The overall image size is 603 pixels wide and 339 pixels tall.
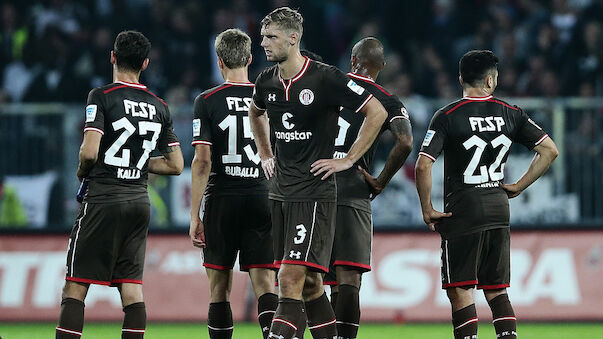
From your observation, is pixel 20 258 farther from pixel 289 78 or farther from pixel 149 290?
pixel 289 78

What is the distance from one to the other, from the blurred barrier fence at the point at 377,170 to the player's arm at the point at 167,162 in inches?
207

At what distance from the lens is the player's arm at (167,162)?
7.84 metres

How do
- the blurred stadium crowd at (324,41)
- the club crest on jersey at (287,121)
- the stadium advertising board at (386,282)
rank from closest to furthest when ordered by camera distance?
1. the club crest on jersey at (287,121)
2. the stadium advertising board at (386,282)
3. the blurred stadium crowd at (324,41)

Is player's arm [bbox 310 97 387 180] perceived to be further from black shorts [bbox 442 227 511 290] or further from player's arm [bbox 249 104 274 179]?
black shorts [bbox 442 227 511 290]

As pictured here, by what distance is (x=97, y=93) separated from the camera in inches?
289

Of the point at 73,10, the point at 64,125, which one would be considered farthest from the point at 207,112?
the point at 73,10

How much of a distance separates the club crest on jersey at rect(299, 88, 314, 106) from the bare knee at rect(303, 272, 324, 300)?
1.17m

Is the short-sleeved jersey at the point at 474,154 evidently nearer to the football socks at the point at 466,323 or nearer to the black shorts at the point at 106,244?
the football socks at the point at 466,323

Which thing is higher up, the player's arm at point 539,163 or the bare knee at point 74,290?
the player's arm at point 539,163

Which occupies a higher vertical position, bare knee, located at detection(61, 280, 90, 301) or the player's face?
the player's face

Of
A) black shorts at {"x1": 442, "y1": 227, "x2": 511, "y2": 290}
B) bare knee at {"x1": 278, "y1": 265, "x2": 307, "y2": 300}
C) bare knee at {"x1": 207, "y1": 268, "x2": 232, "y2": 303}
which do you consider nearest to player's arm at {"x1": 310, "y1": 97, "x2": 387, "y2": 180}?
bare knee at {"x1": 278, "y1": 265, "x2": 307, "y2": 300}

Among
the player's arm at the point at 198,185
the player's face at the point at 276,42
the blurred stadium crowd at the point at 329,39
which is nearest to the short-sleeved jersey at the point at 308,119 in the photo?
the player's face at the point at 276,42

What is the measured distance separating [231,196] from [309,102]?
1454 millimetres

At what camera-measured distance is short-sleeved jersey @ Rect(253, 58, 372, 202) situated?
269 inches
